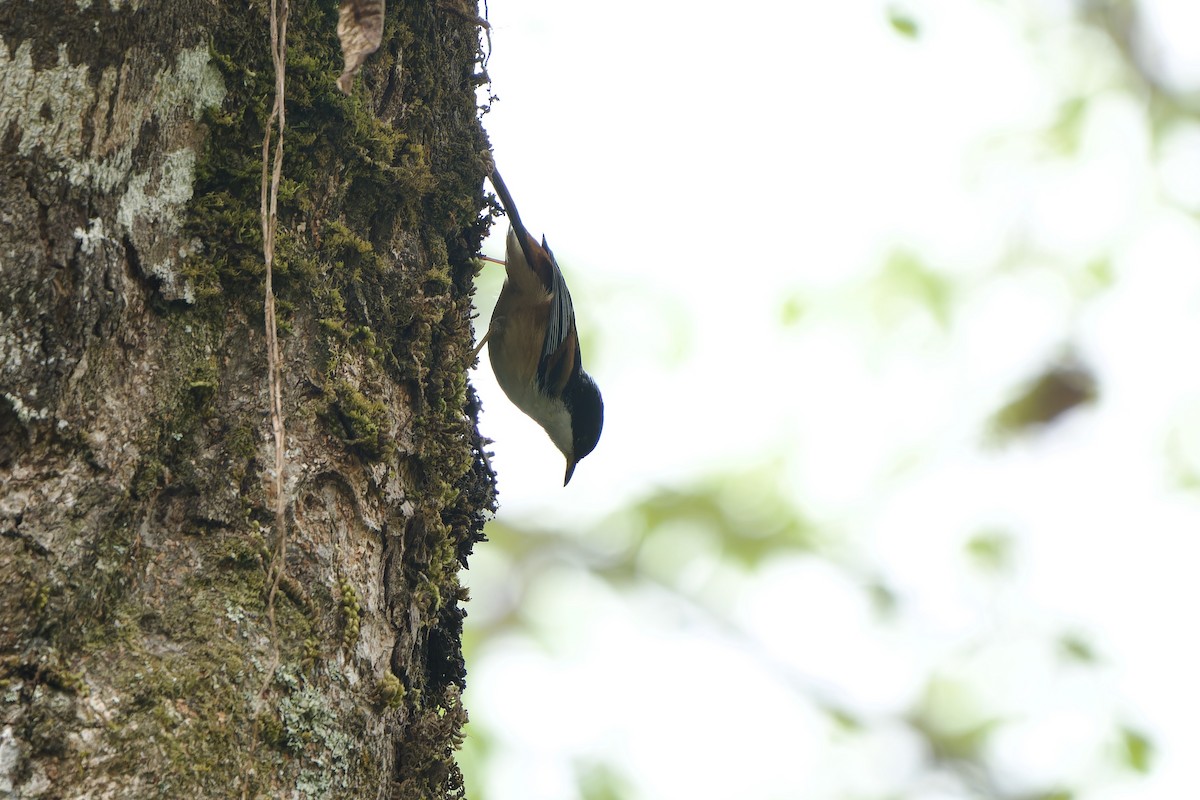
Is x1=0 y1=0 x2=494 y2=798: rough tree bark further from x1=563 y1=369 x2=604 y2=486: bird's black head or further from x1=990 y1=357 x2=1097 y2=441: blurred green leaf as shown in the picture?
x1=990 y1=357 x2=1097 y2=441: blurred green leaf

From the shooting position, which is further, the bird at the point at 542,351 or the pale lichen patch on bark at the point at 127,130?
the bird at the point at 542,351

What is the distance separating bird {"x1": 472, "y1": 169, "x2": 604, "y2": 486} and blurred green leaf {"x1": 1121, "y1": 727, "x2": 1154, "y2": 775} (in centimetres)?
438

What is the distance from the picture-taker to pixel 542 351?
481 cm

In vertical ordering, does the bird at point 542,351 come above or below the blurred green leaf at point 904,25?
below

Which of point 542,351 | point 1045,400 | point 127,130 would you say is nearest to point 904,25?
point 542,351

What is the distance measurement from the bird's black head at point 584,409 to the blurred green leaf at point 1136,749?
4.40 meters

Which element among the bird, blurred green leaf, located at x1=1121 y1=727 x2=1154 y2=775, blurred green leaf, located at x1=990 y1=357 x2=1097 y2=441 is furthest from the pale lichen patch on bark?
blurred green leaf, located at x1=990 y1=357 x2=1097 y2=441

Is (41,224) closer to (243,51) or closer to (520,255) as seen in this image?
(243,51)

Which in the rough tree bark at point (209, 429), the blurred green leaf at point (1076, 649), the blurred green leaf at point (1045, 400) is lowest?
the rough tree bark at point (209, 429)

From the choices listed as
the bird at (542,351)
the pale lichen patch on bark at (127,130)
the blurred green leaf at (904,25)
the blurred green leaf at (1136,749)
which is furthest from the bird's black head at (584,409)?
the blurred green leaf at (1136,749)

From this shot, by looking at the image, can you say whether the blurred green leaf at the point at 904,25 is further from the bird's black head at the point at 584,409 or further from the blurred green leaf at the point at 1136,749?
the blurred green leaf at the point at 1136,749

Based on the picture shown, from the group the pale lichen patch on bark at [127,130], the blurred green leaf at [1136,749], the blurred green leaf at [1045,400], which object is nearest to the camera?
the pale lichen patch on bark at [127,130]

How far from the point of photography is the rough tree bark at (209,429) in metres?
1.59

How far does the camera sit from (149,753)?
155 centimetres
